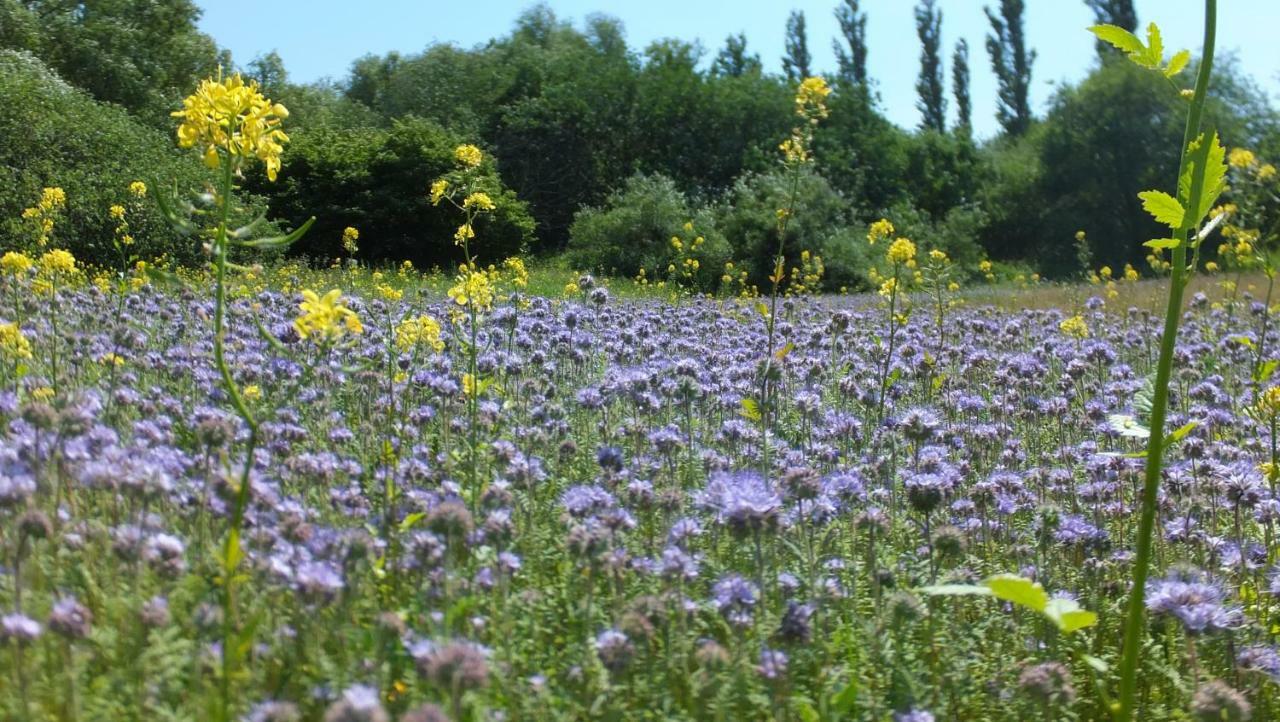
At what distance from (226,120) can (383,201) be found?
933 inches

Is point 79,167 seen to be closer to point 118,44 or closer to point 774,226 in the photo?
point 774,226

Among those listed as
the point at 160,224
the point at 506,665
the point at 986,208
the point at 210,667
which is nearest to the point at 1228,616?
the point at 506,665

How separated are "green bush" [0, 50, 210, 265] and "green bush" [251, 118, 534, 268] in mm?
7215

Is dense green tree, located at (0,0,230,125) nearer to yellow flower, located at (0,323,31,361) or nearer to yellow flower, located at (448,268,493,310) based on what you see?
yellow flower, located at (0,323,31,361)

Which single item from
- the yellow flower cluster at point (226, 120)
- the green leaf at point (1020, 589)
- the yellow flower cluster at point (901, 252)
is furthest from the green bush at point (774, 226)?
the green leaf at point (1020, 589)

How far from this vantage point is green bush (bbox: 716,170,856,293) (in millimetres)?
22828

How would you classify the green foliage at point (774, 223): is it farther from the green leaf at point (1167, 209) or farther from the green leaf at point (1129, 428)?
the green leaf at point (1167, 209)

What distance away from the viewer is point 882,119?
35.5 metres

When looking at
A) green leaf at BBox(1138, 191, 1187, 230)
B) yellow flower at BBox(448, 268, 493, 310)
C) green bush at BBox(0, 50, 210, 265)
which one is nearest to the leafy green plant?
green leaf at BBox(1138, 191, 1187, 230)

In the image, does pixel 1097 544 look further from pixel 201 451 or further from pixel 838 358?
pixel 838 358

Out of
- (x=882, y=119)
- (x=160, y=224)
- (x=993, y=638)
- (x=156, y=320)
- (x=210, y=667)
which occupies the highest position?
(x=882, y=119)

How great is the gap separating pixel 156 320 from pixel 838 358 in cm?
482

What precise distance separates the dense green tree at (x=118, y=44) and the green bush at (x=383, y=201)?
8.86 meters

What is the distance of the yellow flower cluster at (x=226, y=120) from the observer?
2562 mm
